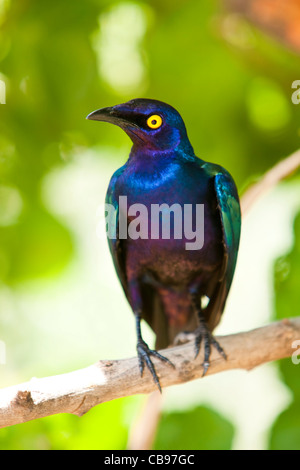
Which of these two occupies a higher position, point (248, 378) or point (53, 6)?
point (53, 6)

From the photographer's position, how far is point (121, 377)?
2098 mm

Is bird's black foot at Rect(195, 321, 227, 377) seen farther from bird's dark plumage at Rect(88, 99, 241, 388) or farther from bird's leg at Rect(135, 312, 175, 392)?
bird's leg at Rect(135, 312, 175, 392)

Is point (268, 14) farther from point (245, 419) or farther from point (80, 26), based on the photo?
point (245, 419)

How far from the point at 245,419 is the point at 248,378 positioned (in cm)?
26

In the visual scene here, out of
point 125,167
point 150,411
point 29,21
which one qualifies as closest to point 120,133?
point 29,21

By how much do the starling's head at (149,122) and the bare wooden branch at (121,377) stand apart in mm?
831

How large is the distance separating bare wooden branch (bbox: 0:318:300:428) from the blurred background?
55 centimetres

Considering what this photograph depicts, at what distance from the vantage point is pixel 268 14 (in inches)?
110

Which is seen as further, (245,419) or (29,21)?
(29,21)

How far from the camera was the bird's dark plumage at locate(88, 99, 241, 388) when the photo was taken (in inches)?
78.9

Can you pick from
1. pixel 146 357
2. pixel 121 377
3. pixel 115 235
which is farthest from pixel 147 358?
pixel 115 235

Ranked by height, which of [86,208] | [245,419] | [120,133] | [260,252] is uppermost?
[120,133]

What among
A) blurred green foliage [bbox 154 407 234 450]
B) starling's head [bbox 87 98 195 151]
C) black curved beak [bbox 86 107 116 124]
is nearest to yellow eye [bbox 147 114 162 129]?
starling's head [bbox 87 98 195 151]

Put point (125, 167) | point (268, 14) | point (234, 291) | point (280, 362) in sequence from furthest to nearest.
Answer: point (234, 291)
point (280, 362)
point (268, 14)
point (125, 167)
